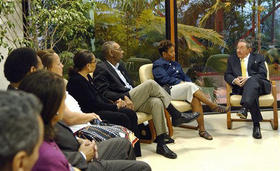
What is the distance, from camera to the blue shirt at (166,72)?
4.73 meters

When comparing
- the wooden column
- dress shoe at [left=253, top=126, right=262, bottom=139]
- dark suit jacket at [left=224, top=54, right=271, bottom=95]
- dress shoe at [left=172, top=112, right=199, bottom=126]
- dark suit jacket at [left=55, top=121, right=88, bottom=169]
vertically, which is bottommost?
dress shoe at [left=253, top=126, right=262, bottom=139]

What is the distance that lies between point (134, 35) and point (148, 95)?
1.72 metres

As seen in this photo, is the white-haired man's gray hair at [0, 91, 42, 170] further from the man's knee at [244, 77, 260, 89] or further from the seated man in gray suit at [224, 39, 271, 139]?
the man's knee at [244, 77, 260, 89]

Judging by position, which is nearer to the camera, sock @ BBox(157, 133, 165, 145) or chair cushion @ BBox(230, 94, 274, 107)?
sock @ BBox(157, 133, 165, 145)

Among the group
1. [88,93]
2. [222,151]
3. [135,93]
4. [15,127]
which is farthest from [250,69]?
[15,127]

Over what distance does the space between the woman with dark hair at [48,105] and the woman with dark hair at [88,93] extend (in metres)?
1.70

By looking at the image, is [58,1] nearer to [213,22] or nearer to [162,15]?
[162,15]

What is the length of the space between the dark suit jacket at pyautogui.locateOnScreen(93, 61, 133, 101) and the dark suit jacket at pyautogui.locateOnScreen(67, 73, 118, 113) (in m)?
0.49

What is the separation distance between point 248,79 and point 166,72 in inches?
43.8

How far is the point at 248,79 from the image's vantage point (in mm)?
4809

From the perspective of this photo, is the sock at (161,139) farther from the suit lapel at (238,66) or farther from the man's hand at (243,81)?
the suit lapel at (238,66)

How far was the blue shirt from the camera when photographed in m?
4.73

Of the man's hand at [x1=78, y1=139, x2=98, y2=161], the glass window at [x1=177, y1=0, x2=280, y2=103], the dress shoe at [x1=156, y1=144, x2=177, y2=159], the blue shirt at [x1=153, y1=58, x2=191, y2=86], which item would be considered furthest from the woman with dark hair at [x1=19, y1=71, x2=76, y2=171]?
the glass window at [x1=177, y1=0, x2=280, y2=103]

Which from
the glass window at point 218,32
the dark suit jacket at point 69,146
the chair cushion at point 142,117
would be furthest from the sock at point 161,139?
the glass window at point 218,32
